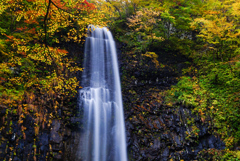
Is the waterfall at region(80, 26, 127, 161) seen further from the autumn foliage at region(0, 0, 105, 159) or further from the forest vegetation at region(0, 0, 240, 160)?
the autumn foliage at region(0, 0, 105, 159)

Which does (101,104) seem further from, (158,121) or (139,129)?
(158,121)

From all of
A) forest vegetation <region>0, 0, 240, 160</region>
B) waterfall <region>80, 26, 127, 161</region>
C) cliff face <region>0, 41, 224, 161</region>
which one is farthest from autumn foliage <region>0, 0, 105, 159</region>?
waterfall <region>80, 26, 127, 161</region>

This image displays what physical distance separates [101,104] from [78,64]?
4.16 m

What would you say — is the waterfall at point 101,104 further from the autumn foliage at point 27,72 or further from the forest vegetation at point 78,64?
the autumn foliage at point 27,72

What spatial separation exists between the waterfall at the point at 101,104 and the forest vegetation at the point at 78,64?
1280mm

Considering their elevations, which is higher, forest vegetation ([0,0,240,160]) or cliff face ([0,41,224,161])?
forest vegetation ([0,0,240,160])

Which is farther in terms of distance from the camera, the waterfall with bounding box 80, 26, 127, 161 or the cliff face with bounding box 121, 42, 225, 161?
the waterfall with bounding box 80, 26, 127, 161

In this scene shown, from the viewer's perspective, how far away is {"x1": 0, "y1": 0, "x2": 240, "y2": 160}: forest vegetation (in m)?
6.29

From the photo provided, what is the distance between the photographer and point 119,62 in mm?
13125

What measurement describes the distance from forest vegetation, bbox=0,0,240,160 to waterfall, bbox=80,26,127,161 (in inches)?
50.4

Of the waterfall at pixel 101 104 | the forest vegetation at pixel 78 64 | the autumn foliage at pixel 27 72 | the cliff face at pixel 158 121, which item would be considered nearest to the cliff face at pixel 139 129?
the cliff face at pixel 158 121

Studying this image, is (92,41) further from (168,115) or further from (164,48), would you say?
(168,115)

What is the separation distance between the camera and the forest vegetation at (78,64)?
20.6ft

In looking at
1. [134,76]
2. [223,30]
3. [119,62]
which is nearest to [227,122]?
[223,30]
